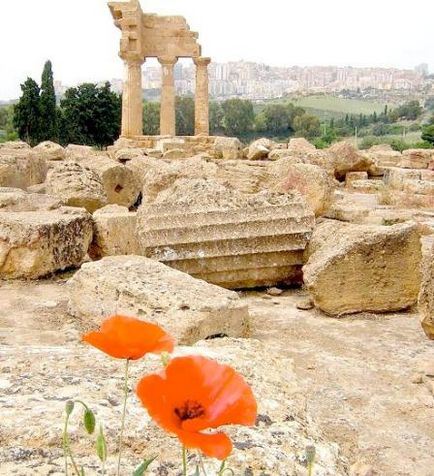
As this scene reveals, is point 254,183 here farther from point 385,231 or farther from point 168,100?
point 168,100

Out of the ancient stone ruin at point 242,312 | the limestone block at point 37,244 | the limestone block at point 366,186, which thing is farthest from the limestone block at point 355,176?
the limestone block at point 37,244

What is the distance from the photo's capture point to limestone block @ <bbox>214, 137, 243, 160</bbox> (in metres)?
19.9

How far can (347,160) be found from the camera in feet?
52.8

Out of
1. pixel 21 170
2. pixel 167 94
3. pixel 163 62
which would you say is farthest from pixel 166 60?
pixel 21 170

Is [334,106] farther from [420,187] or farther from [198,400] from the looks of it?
[198,400]

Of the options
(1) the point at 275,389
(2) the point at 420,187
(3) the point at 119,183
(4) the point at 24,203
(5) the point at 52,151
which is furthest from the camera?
(5) the point at 52,151

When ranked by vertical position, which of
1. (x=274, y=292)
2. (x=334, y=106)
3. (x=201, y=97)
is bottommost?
(x=274, y=292)

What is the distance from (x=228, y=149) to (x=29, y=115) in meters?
17.4

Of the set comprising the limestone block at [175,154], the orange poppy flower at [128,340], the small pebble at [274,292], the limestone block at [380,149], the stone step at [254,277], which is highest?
the orange poppy flower at [128,340]

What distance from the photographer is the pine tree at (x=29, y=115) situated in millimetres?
33594

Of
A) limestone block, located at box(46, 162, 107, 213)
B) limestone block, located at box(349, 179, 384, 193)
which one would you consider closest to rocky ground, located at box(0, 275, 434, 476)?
limestone block, located at box(46, 162, 107, 213)

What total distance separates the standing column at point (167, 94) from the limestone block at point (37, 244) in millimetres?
21093

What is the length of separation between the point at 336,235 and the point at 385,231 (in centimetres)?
44

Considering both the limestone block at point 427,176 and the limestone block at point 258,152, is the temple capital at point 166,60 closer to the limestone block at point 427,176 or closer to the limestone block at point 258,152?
the limestone block at point 258,152
